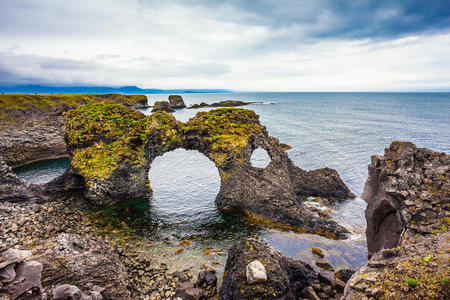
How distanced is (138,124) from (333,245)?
24511 millimetres

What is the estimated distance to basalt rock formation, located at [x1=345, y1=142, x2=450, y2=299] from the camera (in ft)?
30.1

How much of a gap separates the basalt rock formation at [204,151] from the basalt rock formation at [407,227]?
8871 mm

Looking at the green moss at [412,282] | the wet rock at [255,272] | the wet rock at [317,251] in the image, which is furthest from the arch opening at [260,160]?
the green moss at [412,282]

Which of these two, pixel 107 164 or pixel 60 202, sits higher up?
pixel 107 164

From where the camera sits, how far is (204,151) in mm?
28859

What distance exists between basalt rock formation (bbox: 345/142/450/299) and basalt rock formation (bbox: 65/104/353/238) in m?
8.87

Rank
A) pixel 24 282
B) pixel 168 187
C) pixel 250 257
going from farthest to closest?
pixel 168 187, pixel 250 257, pixel 24 282

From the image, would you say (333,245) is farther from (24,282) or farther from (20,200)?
(20,200)

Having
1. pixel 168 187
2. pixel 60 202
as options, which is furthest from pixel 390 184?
pixel 60 202

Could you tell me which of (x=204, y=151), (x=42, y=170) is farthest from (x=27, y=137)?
(x=204, y=151)

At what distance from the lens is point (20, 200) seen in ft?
79.8

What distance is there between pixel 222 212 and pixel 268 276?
13215mm

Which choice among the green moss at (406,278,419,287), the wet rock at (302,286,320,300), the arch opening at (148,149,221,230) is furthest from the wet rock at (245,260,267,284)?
the arch opening at (148,149,221,230)

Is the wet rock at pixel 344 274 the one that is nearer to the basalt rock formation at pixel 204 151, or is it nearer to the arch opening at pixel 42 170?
the basalt rock formation at pixel 204 151
